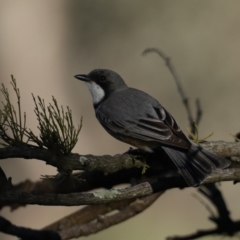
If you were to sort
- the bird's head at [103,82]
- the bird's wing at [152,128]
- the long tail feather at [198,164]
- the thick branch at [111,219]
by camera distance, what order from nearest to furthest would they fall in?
the long tail feather at [198,164]
the thick branch at [111,219]
the bird's wing at [152,128]
the bird's head at [103,82]

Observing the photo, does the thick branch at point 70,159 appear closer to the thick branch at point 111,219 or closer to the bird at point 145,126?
the bird at point 145,126

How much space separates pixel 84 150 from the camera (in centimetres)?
729

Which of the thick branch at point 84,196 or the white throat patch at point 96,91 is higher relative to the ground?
the white throat patch at point 96,91

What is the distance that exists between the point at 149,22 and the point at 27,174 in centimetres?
241

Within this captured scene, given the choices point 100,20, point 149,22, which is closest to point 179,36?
point 149,22

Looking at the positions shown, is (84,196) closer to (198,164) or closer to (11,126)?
(11,126)

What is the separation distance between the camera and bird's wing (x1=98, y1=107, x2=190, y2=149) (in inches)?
127

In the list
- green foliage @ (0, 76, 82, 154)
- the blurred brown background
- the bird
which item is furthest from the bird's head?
the blurred brown background

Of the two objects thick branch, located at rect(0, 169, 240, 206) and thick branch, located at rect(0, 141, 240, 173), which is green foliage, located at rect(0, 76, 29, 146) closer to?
thick branch, located at rect(0, 141, 240, 173)

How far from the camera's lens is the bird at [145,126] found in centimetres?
279

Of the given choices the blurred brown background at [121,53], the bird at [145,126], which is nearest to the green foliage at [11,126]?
the bird at [145,126]

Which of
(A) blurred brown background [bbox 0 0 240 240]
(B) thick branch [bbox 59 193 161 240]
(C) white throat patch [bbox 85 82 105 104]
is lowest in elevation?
(B) thick branch [bbox 59 193 161 240]

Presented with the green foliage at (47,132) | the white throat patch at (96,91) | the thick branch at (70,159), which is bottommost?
the thick branch at (70,159)

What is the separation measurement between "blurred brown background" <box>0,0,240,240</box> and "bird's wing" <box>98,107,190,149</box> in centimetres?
339
